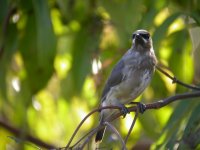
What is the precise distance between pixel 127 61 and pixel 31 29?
132 centimetres

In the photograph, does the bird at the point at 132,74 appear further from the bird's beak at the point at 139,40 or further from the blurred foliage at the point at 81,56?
the blurred foliage at the point at 81,56

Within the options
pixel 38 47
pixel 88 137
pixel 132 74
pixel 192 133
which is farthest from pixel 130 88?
pixel 88 137

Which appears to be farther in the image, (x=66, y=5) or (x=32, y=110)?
(x=32, y=110)

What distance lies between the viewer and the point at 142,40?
475cm

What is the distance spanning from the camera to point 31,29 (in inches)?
231

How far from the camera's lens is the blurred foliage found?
510 cm

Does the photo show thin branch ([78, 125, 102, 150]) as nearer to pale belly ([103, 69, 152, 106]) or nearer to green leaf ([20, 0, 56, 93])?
pale belly ([103, 69, 152, 106])

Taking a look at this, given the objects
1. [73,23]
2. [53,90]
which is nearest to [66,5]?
[73,23]

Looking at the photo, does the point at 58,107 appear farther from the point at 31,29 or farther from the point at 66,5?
the point at 66,5

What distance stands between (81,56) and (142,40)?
1298mm

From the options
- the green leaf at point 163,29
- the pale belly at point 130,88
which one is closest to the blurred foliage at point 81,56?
the green leaf at point 163,29

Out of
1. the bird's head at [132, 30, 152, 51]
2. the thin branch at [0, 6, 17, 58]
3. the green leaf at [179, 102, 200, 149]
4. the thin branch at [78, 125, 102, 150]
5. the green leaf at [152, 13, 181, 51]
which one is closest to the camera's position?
the thin branch at [78, 125, 102, 150]

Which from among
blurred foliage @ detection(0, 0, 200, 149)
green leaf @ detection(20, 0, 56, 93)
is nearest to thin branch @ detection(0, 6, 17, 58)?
blurred foliage @ detection(0, 0, 200, 149)

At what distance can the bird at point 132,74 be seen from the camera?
461 centimetres
